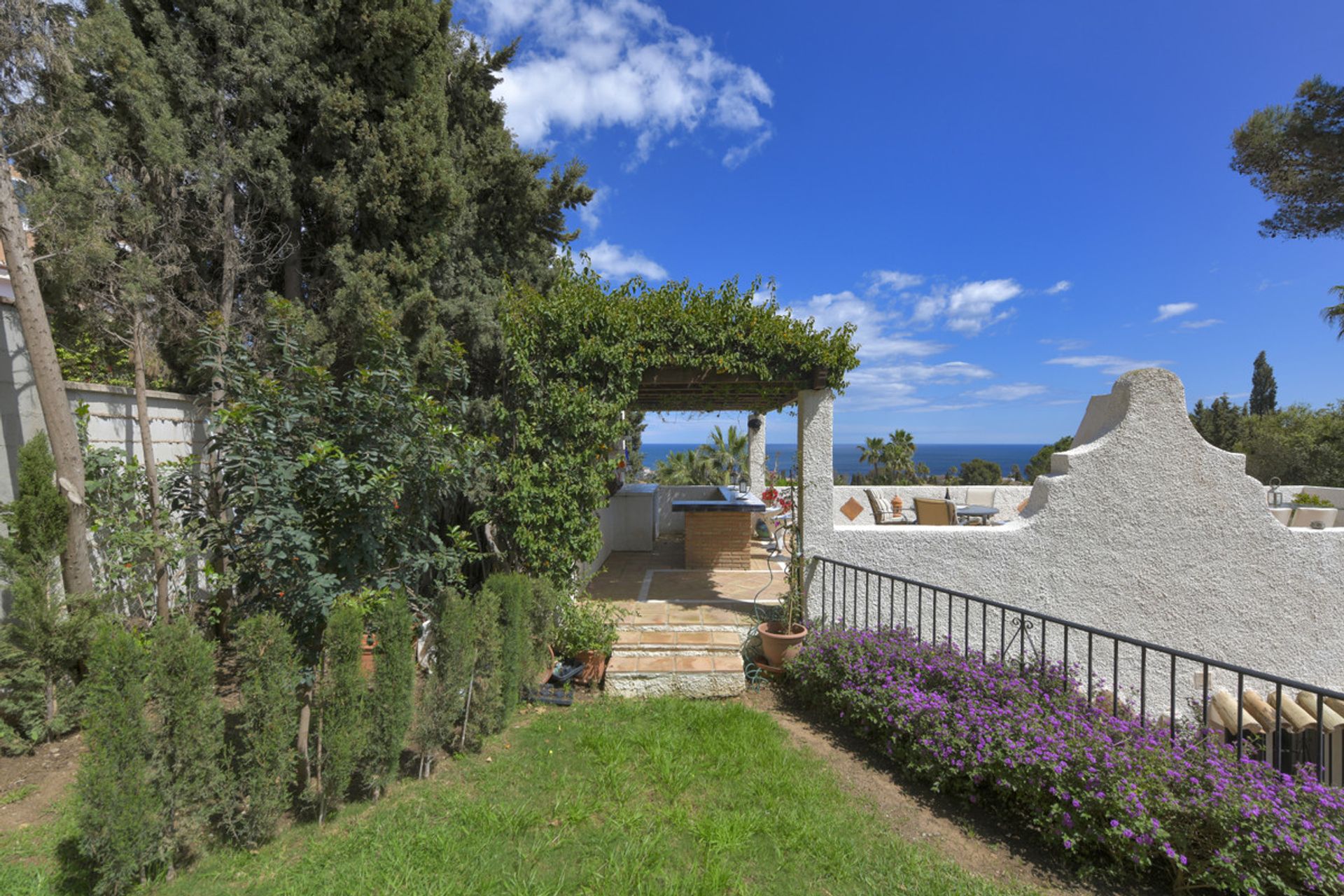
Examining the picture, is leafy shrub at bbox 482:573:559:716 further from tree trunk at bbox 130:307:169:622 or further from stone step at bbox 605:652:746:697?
tree trunk at bbox 130:307:169:622

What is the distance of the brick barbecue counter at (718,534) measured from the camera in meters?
8.20

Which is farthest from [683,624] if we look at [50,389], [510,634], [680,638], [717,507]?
[50,389]

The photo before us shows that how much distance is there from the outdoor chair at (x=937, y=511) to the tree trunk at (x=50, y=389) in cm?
1056

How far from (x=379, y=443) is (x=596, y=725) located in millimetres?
2872

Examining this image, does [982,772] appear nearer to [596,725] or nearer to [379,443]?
[596,725]

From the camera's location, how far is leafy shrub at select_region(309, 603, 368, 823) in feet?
9.88

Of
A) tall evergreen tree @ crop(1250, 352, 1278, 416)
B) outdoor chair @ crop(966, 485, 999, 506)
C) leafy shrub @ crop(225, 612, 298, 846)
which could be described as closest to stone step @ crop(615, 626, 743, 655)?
leafy shrub @ crop(225, 612, 298, 846)

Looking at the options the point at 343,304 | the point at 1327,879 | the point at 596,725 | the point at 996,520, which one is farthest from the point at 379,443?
the point at 996,520

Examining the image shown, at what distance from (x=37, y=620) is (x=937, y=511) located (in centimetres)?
1084

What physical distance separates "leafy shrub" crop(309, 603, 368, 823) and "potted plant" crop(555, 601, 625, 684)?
223 centimetres

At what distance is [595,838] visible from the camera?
3061 mm

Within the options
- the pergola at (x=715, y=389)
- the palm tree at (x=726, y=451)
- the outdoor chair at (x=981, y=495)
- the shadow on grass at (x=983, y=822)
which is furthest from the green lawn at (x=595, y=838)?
the palm tree at (x=726, y=451)

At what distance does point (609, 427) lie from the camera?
5504 millimetres

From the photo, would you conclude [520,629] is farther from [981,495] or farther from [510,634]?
[981,495]
